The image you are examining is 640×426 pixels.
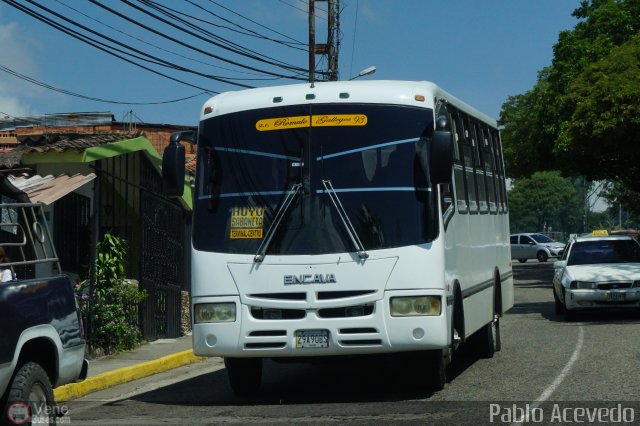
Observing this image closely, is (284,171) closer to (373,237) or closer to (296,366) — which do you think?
(373,237)

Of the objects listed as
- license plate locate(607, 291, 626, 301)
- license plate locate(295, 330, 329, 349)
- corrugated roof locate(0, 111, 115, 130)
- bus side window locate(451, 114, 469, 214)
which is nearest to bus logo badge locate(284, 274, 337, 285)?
license plate locate(295, 330, 329, 349)

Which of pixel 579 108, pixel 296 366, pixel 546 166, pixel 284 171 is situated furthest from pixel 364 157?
pixel 546 166

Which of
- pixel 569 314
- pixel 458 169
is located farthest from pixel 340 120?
pixel 569 314

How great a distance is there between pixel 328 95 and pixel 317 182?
3.11 ft

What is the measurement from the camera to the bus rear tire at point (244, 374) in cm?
1122

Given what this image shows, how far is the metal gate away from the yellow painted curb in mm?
2304

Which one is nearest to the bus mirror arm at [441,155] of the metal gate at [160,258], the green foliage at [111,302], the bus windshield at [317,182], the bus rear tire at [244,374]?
the bus windshield at [317,182]

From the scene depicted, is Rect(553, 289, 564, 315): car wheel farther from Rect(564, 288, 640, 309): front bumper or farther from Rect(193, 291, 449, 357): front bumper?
Rect(193, 291, 449, 357): front bumper

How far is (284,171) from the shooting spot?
10.7m

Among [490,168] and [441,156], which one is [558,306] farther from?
[441,156]

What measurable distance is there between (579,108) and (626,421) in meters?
24.5

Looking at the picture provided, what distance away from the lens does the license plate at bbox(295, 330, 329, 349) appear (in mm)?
10188

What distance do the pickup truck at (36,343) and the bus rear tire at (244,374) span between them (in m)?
2.80

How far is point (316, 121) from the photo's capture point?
10.8 meters
